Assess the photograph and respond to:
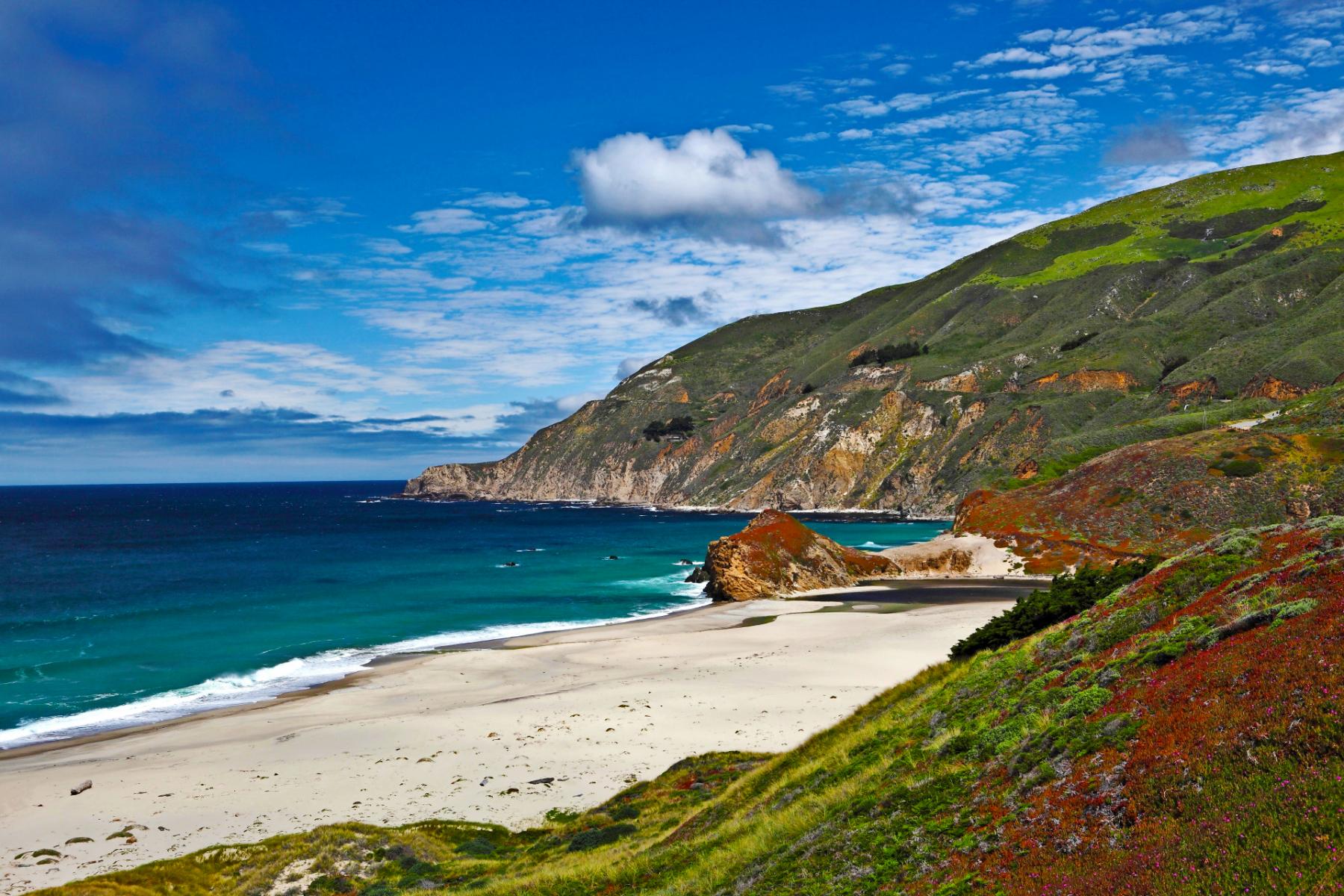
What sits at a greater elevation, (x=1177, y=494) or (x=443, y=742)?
(x=1177, y=494)

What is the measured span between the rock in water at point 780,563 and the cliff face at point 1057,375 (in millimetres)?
38672

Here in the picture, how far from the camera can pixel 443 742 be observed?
2645cm

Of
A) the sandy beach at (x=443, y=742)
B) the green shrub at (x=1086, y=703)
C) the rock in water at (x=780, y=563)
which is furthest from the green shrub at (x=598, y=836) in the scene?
the rock in water at (x=780, y=563)

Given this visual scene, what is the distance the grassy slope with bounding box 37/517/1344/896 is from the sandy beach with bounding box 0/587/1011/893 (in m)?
4.05

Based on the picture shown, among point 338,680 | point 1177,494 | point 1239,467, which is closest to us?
point 338,680

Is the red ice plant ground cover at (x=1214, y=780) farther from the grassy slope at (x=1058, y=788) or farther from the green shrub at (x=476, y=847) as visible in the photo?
the green shrub at (x=476, y=847)

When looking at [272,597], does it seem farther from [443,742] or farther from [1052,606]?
[1052,606]

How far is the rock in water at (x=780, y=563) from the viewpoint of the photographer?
61.0 metres

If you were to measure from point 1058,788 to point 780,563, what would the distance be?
2170 inches

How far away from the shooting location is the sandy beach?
20609 millimetres

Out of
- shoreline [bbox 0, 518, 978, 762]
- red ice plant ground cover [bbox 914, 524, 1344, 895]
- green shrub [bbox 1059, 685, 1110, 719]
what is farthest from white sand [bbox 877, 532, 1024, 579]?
green shrub [bbox 1059, 685, 1110, 719]

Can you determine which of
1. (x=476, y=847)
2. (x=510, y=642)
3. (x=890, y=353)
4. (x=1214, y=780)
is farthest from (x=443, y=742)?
(x=890, y=353)

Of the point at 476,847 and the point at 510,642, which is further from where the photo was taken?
the point at 510,642

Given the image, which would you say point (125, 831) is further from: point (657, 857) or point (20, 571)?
point (20, 571)
